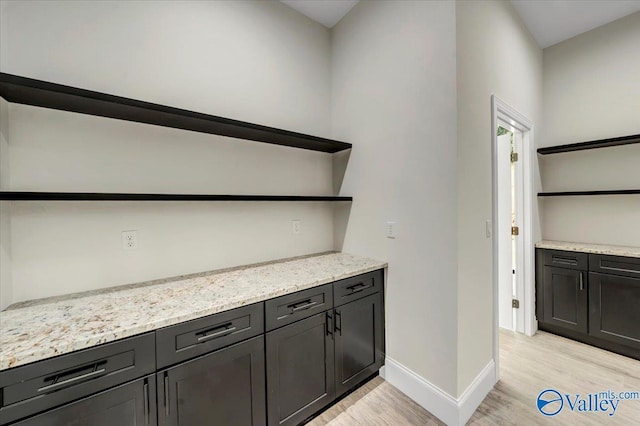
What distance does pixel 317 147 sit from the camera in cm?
232

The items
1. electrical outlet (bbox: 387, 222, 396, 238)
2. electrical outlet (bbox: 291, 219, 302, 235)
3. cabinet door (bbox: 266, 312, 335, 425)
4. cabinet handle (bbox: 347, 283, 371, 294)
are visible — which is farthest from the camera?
electrical outlet (bbox: 291, 219, 302, 235)

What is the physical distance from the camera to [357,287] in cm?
185

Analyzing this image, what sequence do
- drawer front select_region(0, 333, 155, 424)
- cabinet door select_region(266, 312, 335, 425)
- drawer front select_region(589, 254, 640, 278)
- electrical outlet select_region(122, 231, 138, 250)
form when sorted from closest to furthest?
drawer front select_region(0, 333, 155, 424) < cabinet door select_region(266, 312, 335, 425) < electrical outlet select_region(122, 231, 138, 250) < drawer front select_region(589, 254, 640, 278)

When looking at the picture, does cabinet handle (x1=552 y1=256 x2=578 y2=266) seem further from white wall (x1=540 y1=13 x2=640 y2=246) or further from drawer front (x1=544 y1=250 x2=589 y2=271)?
white wall (x1=540 y1=13 x2=640 y2=246)

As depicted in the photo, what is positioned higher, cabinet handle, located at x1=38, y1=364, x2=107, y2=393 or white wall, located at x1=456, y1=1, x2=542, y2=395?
white wall, located at x1=456, y1=1, x2=542, y2=395

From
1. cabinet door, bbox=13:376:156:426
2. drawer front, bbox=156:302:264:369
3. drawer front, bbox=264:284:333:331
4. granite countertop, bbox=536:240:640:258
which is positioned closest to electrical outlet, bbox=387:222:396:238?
drawer front, bbox=264:284:333:331

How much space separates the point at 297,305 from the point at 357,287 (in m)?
0.52

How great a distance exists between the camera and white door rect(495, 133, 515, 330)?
2.78 metres

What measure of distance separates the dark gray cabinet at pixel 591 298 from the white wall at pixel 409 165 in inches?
74.0

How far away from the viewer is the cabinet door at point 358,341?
174 cm

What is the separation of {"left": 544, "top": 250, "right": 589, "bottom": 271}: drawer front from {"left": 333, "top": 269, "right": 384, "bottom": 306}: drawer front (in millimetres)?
2013

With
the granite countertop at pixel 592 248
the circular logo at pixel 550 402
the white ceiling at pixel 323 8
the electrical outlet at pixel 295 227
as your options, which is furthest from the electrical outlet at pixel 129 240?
the granite countertop at pixel 592 248

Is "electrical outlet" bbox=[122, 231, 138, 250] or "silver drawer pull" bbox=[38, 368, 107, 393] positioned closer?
"silver drawer pull" bbox=[38, 368, 107, 393]

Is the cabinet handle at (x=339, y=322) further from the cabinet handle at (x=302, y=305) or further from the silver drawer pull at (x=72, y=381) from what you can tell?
the silver drawer pull at (x=72, y=381)
